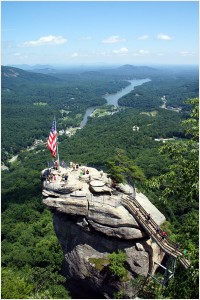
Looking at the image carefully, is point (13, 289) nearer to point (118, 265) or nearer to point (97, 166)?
point (118, 265)

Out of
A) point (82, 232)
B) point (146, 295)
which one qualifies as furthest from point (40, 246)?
point (146, 295)

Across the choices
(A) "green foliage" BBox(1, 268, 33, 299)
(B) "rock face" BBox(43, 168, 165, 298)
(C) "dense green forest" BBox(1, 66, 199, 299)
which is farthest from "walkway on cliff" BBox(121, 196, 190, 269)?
(A) "green foliage" BBox(1, 268, 33, 299)

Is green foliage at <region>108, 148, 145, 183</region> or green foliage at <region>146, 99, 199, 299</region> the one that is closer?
green foliage at <region>146, 99, 199, 299</region>

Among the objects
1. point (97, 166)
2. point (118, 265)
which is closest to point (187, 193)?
point (118, 265)

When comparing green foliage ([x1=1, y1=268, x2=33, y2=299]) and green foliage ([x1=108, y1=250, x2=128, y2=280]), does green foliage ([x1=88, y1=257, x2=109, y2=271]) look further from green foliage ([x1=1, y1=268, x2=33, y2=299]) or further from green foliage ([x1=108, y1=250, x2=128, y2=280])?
green foliage ([x1=1, y1=268, x2=33, y2=299])

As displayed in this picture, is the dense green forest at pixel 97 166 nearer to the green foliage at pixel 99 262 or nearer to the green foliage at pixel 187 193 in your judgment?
the green foliage at pixel 187 193
